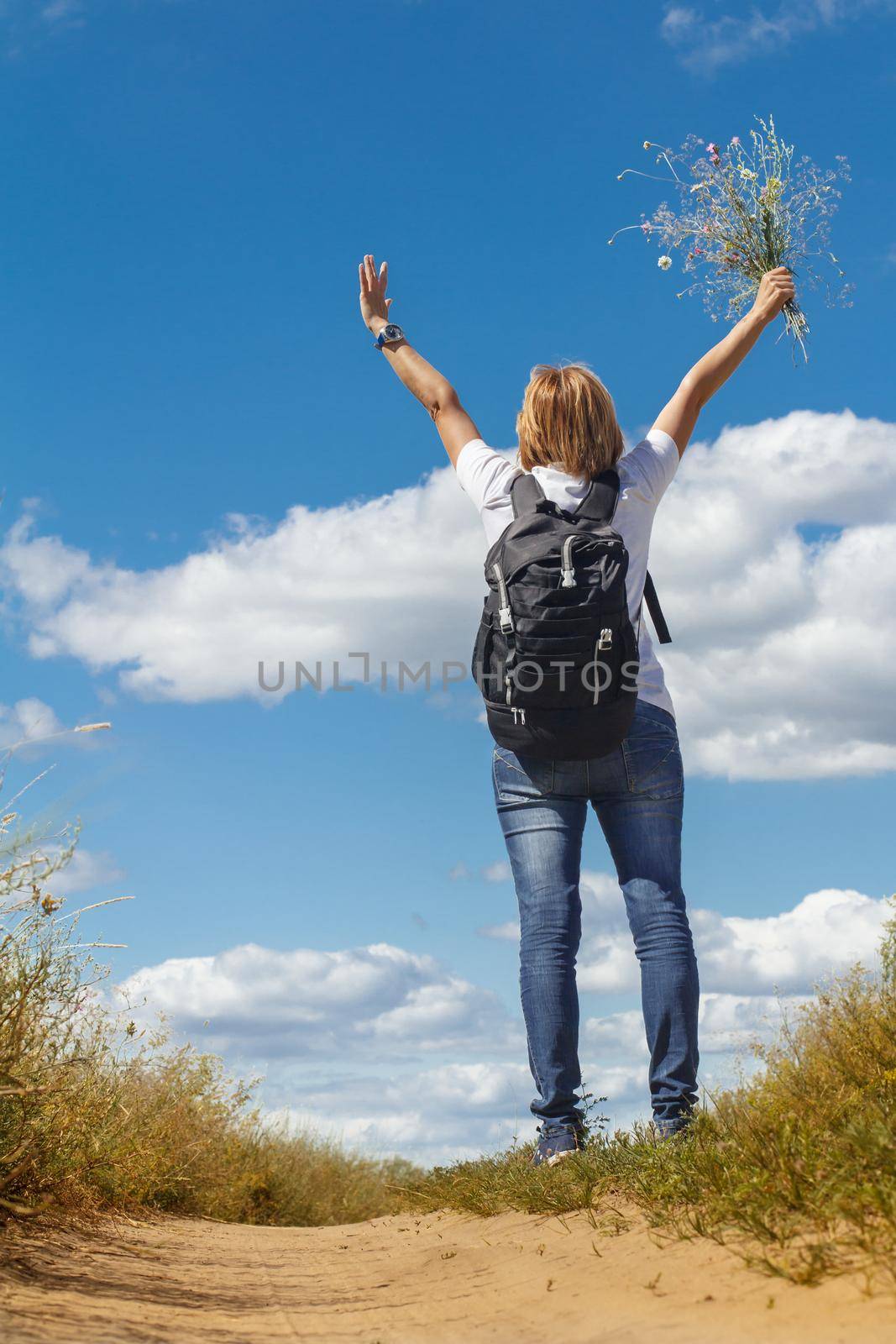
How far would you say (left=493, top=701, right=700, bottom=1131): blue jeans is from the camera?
409 centimetres

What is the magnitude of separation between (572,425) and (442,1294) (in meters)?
3.09

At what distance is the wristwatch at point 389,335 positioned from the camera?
529 cm

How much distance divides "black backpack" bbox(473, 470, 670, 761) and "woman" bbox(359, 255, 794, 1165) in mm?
142

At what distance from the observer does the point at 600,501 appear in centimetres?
427

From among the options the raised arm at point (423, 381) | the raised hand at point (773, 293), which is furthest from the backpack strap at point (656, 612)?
the raised hand at point (773, 293)

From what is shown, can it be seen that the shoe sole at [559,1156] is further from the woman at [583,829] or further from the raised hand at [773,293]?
the raised hand at [773,293]

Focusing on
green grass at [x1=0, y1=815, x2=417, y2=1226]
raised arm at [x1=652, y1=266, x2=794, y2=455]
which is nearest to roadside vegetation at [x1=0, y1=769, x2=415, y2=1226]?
green grass at [x1=0, y1=815, x2=417, y2=1226]

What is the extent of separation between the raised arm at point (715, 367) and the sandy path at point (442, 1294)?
10.1 ft

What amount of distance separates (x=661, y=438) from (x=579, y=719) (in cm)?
134

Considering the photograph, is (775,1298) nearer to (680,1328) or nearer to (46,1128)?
(680,1328)

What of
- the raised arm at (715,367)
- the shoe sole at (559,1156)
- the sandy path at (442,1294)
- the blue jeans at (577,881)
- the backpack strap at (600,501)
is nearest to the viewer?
the sandy path at (442,1294)

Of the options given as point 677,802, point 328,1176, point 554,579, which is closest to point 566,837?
point 677,802

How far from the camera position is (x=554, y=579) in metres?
4.02

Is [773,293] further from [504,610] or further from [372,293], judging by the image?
[504,610]
